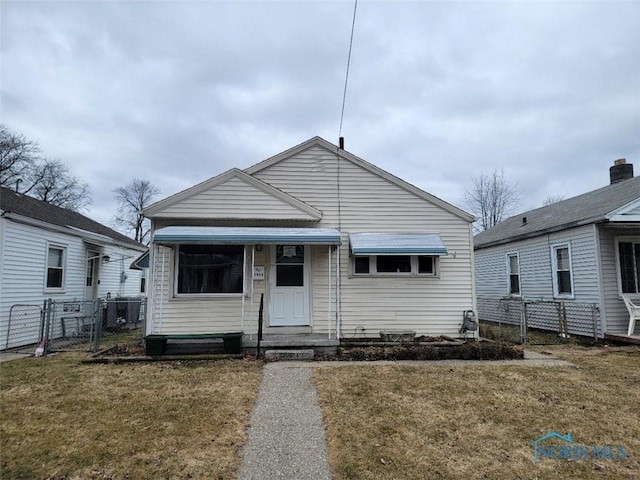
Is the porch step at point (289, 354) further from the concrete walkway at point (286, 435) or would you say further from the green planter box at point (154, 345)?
the green planter box at point (154, 345)

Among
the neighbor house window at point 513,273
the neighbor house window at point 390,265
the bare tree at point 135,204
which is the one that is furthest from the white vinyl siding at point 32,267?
the bare tree at point 135,204

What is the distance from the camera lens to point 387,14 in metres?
7.19

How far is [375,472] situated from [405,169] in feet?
104

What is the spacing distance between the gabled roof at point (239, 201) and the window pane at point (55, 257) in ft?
15.3

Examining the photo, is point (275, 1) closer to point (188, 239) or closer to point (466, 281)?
point (188, 239)

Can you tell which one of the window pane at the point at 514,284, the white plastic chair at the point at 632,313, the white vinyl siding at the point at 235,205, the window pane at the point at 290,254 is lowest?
the white plastic chair at the point at 632,313

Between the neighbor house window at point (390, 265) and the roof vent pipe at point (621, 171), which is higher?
the roof vent pipe at point (621, 171)

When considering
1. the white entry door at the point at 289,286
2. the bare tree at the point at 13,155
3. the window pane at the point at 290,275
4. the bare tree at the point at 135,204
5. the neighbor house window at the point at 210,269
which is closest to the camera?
the neighbor house window at the point at 210,269

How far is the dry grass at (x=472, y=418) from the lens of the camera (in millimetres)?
3406

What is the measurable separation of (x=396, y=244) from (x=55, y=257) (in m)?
10.2

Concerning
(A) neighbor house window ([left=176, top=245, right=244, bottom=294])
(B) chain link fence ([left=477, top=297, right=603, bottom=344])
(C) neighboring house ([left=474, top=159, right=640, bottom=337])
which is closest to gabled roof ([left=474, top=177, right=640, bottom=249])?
(C) neighboring house ([left=474, top=159, right=640, bottom=337])

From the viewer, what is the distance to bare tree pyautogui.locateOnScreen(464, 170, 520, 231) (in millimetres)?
33562

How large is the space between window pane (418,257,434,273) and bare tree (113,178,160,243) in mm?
35513

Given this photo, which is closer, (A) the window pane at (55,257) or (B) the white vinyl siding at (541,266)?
(B) the white vinyl siding at (541,266)
